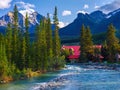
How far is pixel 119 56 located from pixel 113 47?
7.78 meters

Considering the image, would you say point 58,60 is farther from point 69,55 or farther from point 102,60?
point 69,55

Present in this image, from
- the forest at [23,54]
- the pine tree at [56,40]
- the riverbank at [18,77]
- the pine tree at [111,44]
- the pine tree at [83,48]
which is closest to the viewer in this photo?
the riverbank at [18,77]

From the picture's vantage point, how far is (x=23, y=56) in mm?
85750

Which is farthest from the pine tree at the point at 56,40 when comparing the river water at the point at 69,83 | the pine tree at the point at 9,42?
the river water at the point at 69,83

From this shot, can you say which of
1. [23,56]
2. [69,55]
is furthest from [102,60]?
[23,56]

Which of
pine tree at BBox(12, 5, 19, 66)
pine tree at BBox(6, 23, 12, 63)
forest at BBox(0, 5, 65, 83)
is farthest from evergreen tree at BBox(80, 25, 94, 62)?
pine tree at BBox(6, 23, 12, 63)

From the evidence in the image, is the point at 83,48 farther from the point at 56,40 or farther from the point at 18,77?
the point at 18,77

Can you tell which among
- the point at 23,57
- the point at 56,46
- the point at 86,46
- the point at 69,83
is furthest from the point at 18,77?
the point at 86,46

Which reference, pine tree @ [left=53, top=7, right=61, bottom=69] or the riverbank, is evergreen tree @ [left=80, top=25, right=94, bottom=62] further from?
the riverbank

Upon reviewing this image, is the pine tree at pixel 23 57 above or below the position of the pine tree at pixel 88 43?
below

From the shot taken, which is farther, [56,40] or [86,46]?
[86,46]

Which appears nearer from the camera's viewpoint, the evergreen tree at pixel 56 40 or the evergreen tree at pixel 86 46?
the evergreen tree at pixel 56 40

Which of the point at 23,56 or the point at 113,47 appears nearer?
the point at 23,56

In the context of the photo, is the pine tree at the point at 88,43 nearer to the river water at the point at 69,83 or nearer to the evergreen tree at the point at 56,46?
the evergreen tree at the point at 56,46
